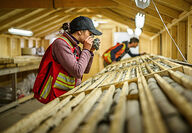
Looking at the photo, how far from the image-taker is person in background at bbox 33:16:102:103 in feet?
4.35

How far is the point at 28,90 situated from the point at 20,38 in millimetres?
4014

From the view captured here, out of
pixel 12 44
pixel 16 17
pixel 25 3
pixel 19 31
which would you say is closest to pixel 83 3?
pixel 25 3

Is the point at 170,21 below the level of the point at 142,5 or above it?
above

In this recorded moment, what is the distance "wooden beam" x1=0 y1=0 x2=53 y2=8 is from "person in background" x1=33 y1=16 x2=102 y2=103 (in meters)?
3.07

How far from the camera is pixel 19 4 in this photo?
4.00 meters

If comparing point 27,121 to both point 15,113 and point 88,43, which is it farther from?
point 15,113

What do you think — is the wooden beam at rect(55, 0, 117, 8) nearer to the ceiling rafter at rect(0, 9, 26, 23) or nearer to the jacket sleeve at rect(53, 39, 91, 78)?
the ceiling rafter at rect(0, 9, 26, 23)

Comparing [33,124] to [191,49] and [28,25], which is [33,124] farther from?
[28,25]

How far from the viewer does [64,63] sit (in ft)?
4.32

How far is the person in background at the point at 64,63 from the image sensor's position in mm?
1327

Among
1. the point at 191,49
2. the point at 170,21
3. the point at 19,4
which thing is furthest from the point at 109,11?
the point at 191,49

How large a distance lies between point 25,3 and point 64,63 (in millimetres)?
3604

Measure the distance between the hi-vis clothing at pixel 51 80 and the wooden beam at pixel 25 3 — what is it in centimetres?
320

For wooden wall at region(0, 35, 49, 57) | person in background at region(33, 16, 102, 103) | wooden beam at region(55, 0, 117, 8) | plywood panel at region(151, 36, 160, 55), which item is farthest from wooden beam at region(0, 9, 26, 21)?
plywood panel at region(151, 36, 160, 55)
